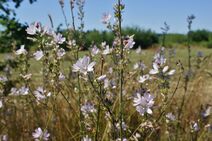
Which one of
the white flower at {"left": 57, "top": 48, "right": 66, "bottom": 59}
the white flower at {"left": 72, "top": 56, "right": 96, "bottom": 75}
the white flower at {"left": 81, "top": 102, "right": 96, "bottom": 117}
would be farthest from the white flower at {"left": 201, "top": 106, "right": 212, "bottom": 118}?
the white flower at {"left": 72, "top": 56, "right": 96, "bottom": 75}

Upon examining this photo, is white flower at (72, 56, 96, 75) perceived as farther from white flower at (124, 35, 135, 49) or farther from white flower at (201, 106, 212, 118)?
white flower at (201, 106, 212, 118)

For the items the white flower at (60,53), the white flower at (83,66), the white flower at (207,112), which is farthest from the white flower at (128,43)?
the white flower at (207,112)

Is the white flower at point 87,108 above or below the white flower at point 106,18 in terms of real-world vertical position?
below

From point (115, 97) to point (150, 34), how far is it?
2629 centimetres

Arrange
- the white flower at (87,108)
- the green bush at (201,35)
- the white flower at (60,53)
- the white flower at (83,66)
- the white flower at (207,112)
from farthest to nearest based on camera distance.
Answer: the green bush at (201,35), the white flower at (207,112), the white flower at (87,108), the white flower at (60,53), the white flower at (83,66)

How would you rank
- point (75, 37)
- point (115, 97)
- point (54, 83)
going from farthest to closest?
point (115, 97), point (75, 37), point (54, 83)

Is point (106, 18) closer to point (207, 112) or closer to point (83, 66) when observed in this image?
point (83, 66)

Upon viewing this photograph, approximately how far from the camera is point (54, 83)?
2232 millimetres

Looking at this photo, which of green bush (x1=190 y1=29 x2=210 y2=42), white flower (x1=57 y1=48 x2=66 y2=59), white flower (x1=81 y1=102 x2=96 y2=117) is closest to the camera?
white flower (x1=57 y1=48 x2=66 y2=59)

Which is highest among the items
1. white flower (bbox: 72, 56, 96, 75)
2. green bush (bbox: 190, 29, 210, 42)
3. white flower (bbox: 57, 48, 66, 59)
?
white flower (bbox: 57, 48, 66, 59)

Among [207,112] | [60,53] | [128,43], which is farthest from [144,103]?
[207,112]

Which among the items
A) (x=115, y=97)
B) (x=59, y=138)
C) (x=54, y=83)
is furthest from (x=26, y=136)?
(x=54, y=83)

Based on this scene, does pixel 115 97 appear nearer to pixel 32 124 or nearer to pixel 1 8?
pixel 32 124

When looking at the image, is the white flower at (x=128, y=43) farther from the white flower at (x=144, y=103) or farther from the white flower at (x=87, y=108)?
the white flower at (x=87, y=108)
